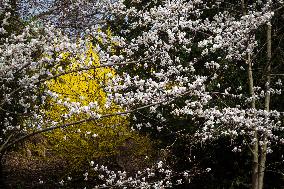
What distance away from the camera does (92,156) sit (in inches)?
353

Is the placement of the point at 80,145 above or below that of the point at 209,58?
below

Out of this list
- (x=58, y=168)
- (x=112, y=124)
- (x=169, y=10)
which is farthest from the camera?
(x=58, y=168)

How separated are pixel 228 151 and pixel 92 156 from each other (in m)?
3.11

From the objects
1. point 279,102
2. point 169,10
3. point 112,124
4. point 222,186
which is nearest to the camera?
point 169,10

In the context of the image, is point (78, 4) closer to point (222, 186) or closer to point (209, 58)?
point (209, 58)

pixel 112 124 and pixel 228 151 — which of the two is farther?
pixel 112 124

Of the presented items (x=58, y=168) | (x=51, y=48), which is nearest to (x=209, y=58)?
(x=51, y=48)

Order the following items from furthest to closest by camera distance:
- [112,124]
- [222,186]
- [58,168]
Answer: [58,168] < [112,124] < [222,186]

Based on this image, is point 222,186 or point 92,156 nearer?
point 222,186

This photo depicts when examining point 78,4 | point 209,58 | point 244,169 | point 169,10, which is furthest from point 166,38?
point 78,4

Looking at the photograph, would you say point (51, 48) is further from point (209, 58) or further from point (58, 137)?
point (58, 137)

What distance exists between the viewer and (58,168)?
11.1 m

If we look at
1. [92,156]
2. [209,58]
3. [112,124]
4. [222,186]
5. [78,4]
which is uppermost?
[78,4]

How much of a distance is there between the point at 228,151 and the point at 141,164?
251 cm
